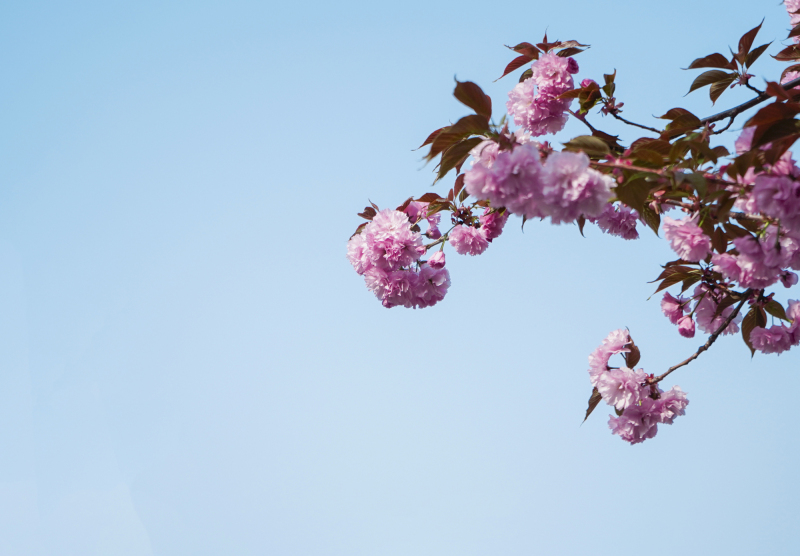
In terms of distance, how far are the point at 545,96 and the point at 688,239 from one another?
0.76 m

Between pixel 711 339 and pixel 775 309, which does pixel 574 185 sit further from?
pixel 775 309

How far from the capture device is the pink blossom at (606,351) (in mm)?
2281

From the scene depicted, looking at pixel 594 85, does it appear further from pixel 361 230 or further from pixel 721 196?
pixel 361 230

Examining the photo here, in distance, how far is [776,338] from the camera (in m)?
2.32

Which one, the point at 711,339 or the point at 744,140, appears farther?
the point at 711,339

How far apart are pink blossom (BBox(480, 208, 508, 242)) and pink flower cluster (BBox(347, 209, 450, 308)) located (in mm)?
222

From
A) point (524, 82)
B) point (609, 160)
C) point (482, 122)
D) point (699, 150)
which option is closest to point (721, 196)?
point (699, 150)

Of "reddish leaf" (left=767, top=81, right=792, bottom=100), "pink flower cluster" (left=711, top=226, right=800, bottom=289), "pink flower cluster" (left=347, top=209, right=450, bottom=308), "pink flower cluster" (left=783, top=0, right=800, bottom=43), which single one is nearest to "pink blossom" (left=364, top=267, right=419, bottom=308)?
"pink flower cluster" (left=347, top=209, right=450, bottom=308)

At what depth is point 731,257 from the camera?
5.31ft

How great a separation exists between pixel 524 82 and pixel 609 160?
899mm

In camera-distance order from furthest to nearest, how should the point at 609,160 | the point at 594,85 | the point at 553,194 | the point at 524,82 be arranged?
1. the point at 524,82
2. the point at 594,85
3. the point at 609,160
4. the point at 553,194

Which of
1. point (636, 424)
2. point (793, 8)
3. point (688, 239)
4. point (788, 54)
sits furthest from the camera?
point (793, 8)

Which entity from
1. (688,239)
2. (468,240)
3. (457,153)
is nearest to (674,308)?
(688,239)

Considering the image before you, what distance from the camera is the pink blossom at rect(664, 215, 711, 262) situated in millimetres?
1723
